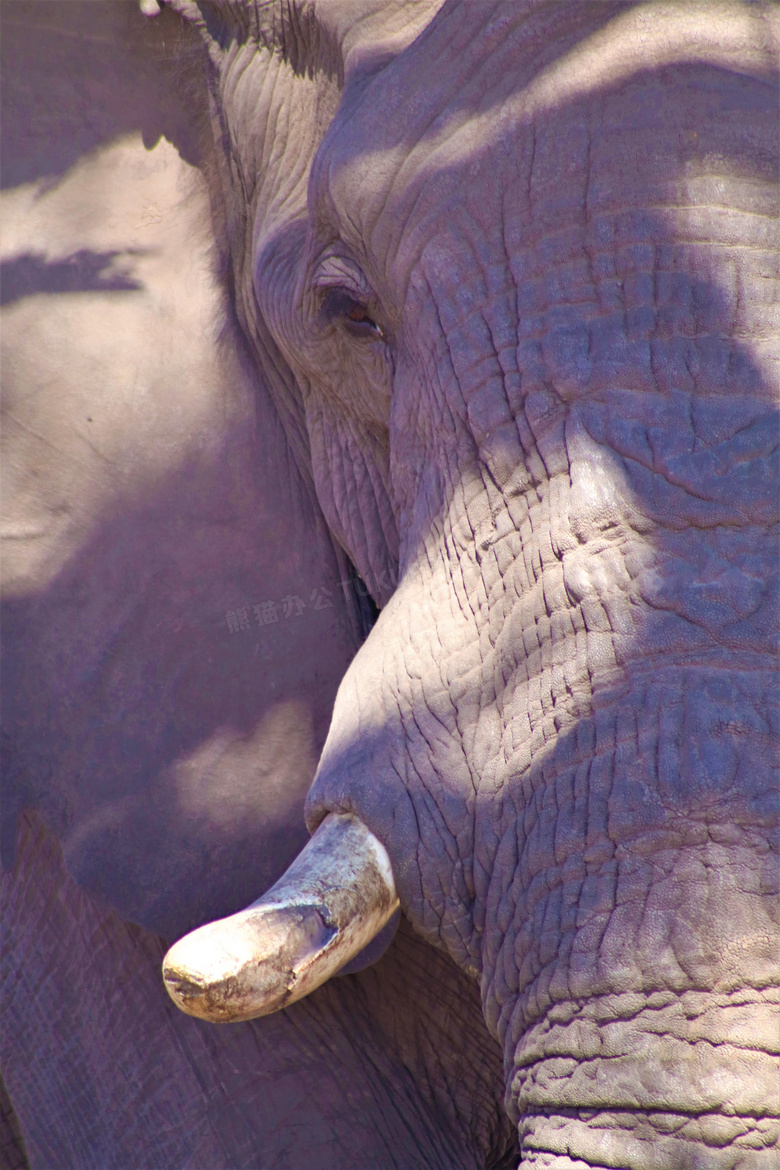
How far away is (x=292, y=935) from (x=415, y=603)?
1.44ft

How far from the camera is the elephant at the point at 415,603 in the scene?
1119 mm

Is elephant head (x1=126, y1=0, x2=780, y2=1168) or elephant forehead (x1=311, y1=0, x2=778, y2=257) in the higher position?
elephant forehead (x1=311, y1=0, x2=778, y2=257)

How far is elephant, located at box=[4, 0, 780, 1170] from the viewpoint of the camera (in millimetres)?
1119

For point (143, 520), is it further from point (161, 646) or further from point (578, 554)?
point (578, 554)

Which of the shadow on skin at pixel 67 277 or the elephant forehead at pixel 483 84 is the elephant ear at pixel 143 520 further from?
the elephant forehead at pixel 483 84

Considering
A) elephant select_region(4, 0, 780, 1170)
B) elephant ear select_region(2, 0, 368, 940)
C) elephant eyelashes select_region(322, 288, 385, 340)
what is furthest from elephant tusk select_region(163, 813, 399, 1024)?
elephant eyelashes select_region(322, 288, 385, 340)

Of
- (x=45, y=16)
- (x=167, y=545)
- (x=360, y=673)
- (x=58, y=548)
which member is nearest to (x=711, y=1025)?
(x=360, y=673)

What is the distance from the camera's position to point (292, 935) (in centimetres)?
124

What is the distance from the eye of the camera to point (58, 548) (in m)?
2.00

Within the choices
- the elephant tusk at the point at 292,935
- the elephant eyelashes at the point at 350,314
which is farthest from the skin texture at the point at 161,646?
the elephant tusk at the point at 292,935

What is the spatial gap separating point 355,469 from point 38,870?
3.13ft

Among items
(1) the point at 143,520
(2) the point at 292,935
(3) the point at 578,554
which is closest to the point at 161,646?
(1) the point at 143,520

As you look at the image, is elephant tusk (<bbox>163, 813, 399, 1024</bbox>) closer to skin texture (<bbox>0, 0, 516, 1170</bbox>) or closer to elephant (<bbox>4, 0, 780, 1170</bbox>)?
elephant (<bbox>4, 0, 780, 1170</bbox>)

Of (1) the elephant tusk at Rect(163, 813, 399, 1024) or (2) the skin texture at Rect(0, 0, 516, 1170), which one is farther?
(2) the skin texture at Rect(0, 0, 516, 1170)
